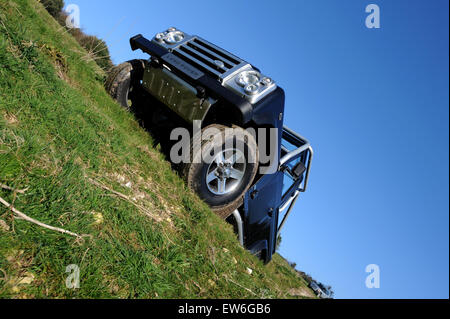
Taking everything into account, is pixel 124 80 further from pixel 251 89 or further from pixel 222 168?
pixel 222 168

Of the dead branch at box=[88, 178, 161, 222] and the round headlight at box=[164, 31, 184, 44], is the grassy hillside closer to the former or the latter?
the dead branch at box=[88, 178, 161, 222]

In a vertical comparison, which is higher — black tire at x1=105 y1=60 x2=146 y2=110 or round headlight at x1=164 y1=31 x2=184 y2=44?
round headlight at x1=164 y1=31 x2=184 y2=44

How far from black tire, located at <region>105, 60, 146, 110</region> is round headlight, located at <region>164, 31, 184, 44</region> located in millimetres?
459

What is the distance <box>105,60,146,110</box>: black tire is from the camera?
4.71 meters

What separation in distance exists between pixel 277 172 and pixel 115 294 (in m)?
3.08

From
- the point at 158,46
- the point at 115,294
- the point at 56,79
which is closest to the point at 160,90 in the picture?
the point at 158,46

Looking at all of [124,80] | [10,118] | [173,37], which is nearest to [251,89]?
[173,37]

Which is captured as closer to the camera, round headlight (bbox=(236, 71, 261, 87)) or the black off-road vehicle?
the black off-road vehicle

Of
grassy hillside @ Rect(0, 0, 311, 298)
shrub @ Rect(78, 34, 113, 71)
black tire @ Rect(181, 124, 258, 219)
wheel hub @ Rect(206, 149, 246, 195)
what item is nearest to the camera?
grassy hillside @ Rect(0, 0, 311, 298)

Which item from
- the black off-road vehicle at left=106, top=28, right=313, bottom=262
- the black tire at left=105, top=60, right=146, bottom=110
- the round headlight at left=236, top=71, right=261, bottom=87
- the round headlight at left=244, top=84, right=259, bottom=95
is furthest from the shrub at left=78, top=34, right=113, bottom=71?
the round headlight at left=244, top=84, right=259, bottom=95

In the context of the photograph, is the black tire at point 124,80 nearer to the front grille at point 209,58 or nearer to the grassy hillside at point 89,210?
the front grille at point 209,58

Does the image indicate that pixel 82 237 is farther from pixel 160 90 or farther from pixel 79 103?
pixel 160 90

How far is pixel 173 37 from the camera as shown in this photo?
4.66 meters
